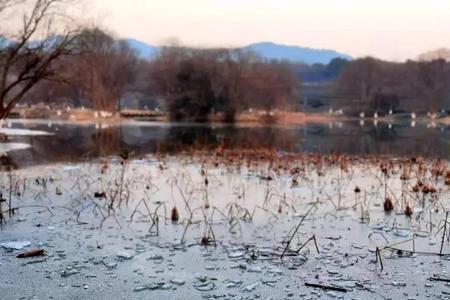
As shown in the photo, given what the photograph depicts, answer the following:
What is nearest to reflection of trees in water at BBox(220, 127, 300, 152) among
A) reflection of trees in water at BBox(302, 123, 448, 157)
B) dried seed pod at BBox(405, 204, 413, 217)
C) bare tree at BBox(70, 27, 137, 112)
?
reflection of trees in water at BBox(302, 123, 448, 157)

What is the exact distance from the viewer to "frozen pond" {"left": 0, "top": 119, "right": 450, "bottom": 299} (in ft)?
20.2

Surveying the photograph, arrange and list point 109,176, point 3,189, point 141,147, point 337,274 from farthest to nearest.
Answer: point 141,147, point 109,176, point 3,189, point 337,274

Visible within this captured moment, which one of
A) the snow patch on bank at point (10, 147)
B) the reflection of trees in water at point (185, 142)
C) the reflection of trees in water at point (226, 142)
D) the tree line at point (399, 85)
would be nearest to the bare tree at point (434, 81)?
the tree line at point (399, 85)

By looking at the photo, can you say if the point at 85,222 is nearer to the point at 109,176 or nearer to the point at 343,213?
the point at 343,213

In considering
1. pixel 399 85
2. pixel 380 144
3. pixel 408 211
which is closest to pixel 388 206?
pixel 408 211

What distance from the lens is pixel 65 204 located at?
10.9 meters

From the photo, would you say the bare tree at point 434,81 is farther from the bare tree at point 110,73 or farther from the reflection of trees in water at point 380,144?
the reflection of trees in water at point 380,144

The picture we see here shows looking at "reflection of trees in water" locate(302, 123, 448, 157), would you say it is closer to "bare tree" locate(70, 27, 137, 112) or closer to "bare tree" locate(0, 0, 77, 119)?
"bare tree" locate(0, 0, 77, 119)

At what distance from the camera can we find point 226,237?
27.3 ft

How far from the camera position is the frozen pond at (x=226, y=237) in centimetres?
616

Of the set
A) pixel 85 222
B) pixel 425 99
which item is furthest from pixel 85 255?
pixel 425 99

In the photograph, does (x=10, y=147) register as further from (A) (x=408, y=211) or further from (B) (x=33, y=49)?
(A) (x=408, y=211)

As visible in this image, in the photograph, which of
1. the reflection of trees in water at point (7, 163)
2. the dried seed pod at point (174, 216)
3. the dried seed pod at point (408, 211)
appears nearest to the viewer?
the dried seed pod at point (174, 216)

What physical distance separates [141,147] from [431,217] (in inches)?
751
